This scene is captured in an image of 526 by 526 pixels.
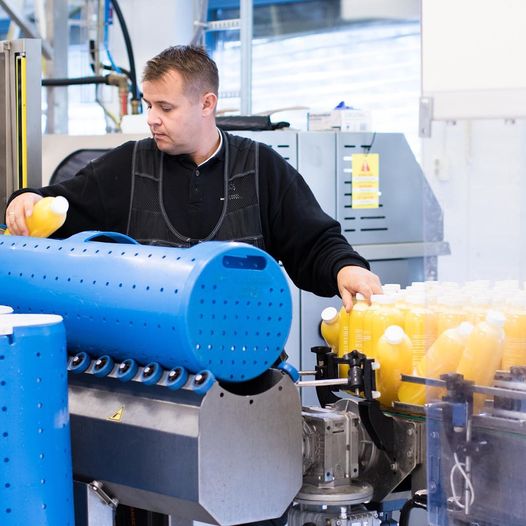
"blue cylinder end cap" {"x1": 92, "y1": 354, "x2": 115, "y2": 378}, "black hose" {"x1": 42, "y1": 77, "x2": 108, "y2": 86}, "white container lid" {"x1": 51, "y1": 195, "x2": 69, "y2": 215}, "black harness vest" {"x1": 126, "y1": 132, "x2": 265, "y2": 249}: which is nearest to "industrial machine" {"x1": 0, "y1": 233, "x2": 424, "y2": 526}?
"blue cylinder end cap" {"x1": 92, "y1": 354, "x2": 115, "y2": 378}

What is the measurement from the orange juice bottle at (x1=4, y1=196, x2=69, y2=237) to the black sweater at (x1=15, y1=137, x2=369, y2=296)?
1.12 ft

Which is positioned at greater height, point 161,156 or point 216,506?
point 161,156

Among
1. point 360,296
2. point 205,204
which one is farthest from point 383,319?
point 205,204

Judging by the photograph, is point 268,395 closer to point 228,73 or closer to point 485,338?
point 485,338

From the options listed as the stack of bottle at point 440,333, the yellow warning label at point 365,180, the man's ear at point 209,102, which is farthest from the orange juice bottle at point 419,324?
the yellow warning label at point 365,180

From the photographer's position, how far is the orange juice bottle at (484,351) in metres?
1.79

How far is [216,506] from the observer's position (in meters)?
1.61

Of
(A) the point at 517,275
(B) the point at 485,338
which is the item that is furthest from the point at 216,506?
(A) the point at 517,275

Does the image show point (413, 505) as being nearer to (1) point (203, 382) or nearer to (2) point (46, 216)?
(1) point (203, 382)

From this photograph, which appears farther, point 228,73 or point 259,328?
point 228,73

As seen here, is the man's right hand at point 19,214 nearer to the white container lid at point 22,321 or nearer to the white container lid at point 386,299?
the white container lid at point 22,321

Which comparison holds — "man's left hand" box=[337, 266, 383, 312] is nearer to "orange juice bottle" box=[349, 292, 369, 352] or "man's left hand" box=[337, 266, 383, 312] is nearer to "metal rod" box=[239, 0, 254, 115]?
"orange juice bottle" box=[349, 292, 369, 352]

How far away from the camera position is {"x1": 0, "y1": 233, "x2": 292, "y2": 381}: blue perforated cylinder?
1.64m

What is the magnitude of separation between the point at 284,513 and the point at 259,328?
0.34 m
